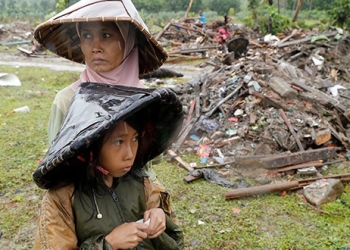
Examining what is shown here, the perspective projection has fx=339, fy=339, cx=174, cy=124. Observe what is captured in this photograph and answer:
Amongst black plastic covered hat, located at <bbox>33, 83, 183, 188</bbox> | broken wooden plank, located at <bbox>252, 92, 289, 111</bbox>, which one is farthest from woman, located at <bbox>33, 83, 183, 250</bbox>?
broken wooden plank, located at <bbox>252, 92, 289, 111</bbox>

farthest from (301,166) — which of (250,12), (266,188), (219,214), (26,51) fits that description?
(250,12)

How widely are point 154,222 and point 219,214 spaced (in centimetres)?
296

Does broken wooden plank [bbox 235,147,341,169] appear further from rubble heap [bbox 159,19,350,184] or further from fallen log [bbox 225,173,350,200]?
fallen log [bbox 225,173,350,200]

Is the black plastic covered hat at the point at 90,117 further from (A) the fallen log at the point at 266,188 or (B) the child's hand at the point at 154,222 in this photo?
(A) the fallen log at the point at 266,188

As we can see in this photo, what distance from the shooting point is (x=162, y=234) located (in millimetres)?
1605

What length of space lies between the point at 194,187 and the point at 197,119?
199 centimetres

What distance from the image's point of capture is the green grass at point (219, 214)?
3740mm

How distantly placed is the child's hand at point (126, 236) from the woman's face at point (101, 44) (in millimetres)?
793

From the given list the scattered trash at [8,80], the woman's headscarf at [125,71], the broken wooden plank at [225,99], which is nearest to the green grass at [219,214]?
the broken wooden plank at [225,99]

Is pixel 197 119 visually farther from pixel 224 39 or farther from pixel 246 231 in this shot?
pixel 224 39

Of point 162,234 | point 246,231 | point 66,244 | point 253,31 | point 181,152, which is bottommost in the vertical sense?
point 253,31

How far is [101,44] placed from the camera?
1.69 metres

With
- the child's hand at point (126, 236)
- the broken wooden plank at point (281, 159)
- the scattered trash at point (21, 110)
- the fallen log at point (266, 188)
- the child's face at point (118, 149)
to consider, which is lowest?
the scattered trash at point (21, 110)

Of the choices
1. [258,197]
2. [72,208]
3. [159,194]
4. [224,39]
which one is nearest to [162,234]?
[159,194]
